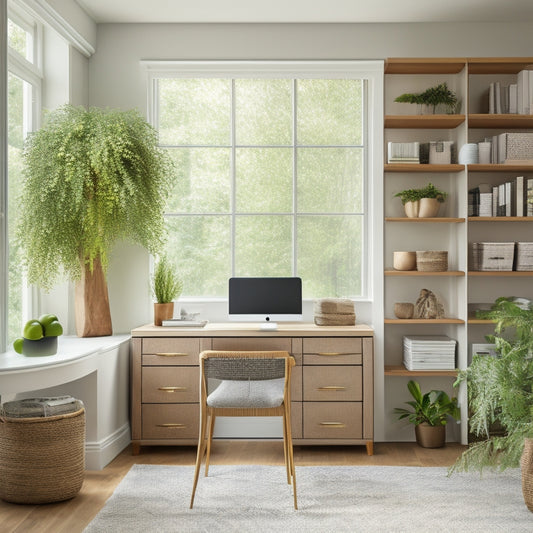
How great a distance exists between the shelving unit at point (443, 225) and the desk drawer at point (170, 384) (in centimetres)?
136

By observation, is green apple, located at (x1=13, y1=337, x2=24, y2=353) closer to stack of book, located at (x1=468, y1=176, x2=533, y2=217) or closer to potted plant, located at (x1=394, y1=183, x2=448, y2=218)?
potted plant, located at (x1=394, y1=183, x2=448, y2=218)

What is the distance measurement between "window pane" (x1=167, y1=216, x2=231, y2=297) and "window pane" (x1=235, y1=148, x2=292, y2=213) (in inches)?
8.7

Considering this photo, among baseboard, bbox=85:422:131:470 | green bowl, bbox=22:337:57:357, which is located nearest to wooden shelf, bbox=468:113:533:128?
green bowl, bbox=22:337:57:357

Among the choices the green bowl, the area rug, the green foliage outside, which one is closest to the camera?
the area rug

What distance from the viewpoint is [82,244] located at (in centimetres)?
404

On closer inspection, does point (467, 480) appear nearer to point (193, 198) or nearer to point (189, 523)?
point (189, 523)

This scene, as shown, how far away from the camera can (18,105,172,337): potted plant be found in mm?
3855

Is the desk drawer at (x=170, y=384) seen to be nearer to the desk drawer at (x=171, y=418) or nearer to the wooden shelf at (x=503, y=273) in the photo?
the desk drawer at (x=171, y=418)

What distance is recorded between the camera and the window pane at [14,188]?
4.04m

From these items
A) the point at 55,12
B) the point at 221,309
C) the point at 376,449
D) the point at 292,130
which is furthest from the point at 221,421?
the point at 55,12

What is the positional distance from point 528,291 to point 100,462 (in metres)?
3.19

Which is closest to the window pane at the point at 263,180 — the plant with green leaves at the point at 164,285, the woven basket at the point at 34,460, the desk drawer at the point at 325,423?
the plant with green leaves at the point at 164,285

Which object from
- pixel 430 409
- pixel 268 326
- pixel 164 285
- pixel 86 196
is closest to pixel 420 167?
pixel 268 326

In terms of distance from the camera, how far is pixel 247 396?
3.38 meters
